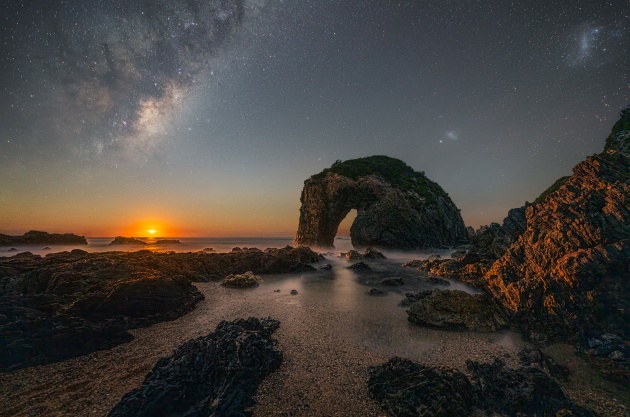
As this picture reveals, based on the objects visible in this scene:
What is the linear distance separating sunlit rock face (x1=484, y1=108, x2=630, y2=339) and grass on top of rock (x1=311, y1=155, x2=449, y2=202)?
127 ft

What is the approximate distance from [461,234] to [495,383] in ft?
201

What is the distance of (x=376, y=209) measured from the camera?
4359 centimetres

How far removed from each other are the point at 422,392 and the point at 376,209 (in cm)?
4043

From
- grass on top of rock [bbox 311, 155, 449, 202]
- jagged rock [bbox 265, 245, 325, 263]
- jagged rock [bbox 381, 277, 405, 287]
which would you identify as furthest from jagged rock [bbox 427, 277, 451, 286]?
grass on top of rock [bbox 311, 155, 449, 202]

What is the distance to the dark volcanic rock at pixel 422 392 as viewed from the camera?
400cm

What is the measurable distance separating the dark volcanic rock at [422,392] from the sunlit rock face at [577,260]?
15.8ft

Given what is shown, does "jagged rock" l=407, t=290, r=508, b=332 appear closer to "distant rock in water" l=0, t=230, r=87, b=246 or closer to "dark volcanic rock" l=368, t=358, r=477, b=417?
"dark volcanic rock" l=368, t=358, r=477, b=417

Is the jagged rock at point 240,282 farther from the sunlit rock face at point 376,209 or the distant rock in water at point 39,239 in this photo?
the distant rock in water at point 39,239

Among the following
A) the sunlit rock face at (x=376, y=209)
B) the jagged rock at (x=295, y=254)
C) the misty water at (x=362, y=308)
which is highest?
the sunlit rock face at (x=376, y=209)

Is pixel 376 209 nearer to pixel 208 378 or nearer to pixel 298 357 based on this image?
pixel 298 357

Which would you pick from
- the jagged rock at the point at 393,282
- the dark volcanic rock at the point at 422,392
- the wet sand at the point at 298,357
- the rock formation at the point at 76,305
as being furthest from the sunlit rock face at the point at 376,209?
the dark volcanic rock at the point at 422,392

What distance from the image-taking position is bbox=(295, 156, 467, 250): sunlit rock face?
Result: 138 feet

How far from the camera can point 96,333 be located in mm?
6602

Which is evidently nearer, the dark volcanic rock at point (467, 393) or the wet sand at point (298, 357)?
the dark volcanic rock at point (467, 393)
